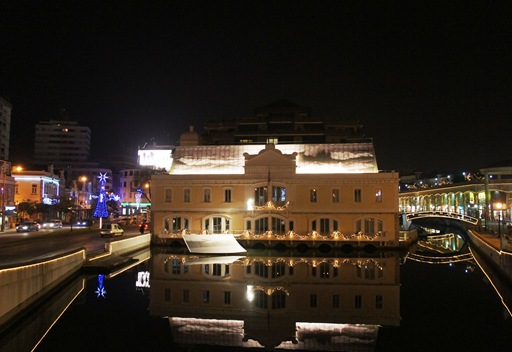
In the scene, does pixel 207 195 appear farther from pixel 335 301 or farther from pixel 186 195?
pixel 335 301

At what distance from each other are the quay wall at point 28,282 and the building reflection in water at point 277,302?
499 cm

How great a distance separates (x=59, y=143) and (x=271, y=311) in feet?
514

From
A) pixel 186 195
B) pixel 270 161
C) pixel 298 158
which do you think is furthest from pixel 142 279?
pixel 298 158

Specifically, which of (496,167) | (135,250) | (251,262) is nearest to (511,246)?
(251,262)

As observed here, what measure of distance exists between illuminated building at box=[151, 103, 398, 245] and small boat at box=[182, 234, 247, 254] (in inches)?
174

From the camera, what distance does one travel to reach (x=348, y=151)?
52.0 m

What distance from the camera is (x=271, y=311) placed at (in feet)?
70.8

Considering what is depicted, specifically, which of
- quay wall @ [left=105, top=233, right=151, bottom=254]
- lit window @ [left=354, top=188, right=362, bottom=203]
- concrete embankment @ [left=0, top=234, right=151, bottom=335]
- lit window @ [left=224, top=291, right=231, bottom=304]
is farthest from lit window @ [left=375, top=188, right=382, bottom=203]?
lit window @ [left=224, top=291, right=231, bottom=304]

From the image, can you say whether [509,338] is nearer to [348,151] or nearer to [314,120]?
[348,151]

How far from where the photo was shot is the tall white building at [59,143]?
530 feet

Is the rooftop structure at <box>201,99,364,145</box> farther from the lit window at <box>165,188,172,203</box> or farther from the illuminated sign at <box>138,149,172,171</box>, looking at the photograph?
the illuminated sign at <box>138,149,172,171</box>

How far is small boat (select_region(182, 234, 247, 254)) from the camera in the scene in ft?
144

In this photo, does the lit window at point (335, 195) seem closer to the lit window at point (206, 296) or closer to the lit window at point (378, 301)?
the lit window at point (378, 301)

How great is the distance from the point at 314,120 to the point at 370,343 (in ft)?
158
